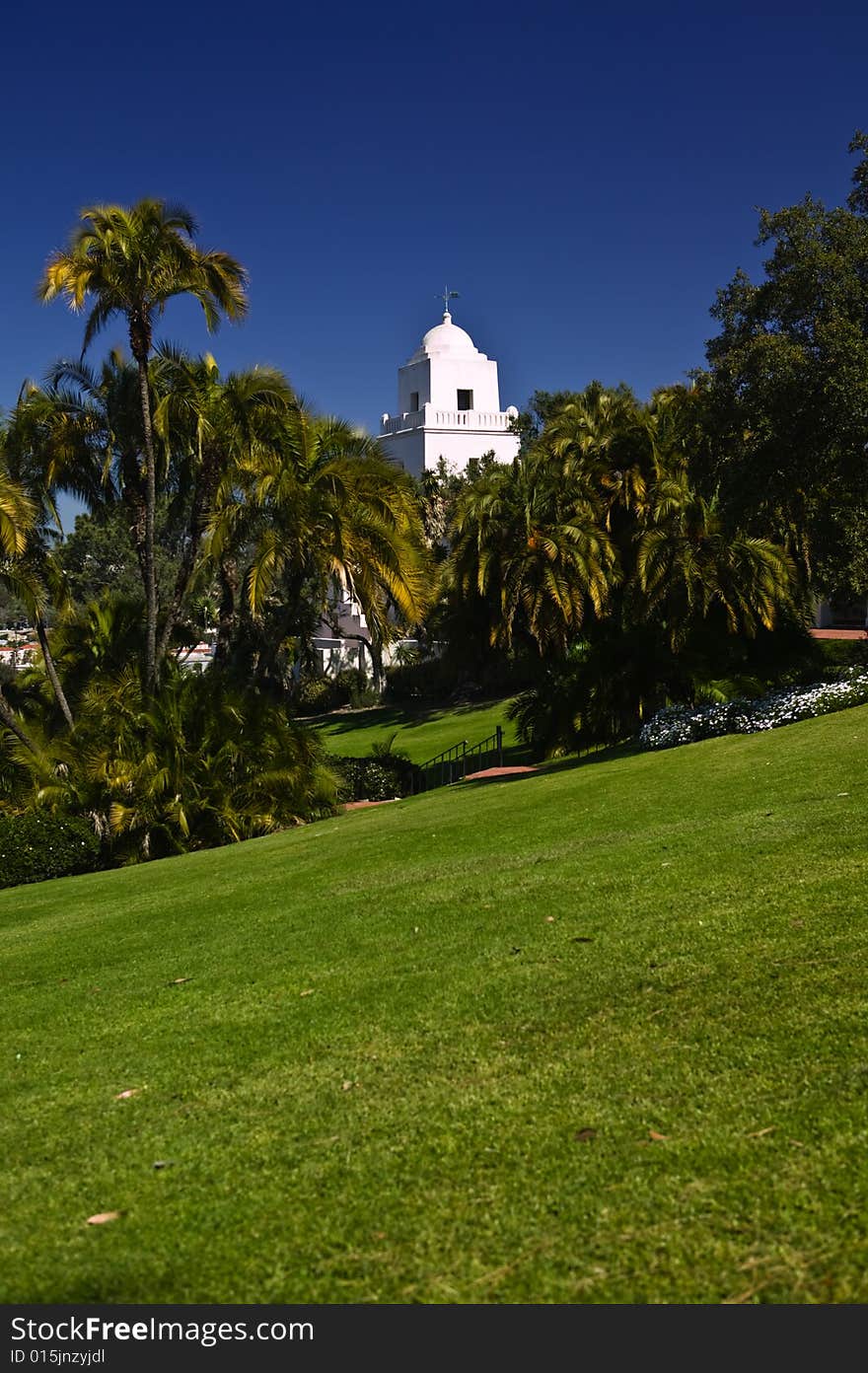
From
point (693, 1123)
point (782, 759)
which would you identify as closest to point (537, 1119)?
point (693, 1123)

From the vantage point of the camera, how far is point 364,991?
6297mm

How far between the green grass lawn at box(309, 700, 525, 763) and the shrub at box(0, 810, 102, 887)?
15.4 m

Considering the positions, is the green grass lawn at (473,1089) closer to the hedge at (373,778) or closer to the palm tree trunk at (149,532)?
the palm tree trunk at (149,532)

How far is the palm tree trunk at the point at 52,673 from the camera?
19578 millimetres

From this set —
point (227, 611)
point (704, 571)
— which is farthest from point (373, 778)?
point (704, 571)

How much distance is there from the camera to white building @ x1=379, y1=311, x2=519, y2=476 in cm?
7312

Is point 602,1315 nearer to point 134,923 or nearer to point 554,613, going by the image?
point 134,923

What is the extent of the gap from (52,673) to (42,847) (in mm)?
4092

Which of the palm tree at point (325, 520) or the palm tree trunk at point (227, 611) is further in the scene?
the palm tree trunk at point (227, 611)

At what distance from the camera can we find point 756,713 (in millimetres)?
19172

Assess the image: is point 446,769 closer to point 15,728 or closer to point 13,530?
point 15,728

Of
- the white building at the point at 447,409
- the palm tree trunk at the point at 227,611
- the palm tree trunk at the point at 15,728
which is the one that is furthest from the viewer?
the white building at the point at 447,409

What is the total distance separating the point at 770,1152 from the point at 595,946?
Answer: 2.68 m

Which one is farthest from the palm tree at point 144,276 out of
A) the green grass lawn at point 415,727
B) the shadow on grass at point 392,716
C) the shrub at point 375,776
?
the shadow on grass at point 392,716
